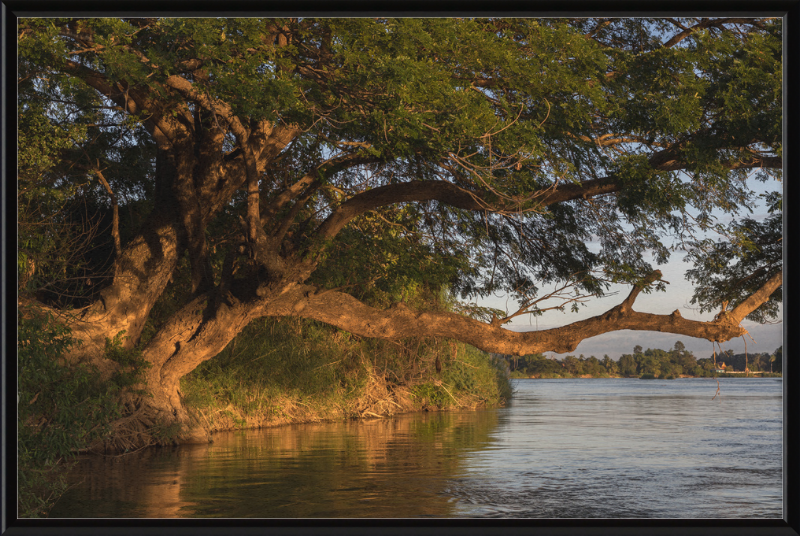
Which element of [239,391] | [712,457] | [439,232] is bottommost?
[712,457]

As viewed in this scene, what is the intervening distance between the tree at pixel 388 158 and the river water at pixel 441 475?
85.6 inches

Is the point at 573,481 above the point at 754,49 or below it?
below

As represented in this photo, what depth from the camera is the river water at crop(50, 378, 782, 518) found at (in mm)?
9555

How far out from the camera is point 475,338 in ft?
50.6

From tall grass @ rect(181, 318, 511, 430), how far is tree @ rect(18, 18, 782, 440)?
7.07 feet

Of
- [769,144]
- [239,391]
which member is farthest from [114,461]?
[769,144]

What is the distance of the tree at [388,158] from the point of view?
1078 cm

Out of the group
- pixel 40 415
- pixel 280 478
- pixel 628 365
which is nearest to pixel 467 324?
pixel 280 478

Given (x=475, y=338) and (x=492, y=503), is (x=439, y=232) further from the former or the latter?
(x=492, y=503)

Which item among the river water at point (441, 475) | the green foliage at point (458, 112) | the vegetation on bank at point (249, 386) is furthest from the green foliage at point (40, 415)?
the green foliage at point (458, 112)

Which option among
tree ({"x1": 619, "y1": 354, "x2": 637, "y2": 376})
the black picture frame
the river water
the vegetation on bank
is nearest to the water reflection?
the river water

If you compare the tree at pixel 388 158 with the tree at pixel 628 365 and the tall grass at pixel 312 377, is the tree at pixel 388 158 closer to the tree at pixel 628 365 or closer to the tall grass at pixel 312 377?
the tall grass at pixel 312 377
